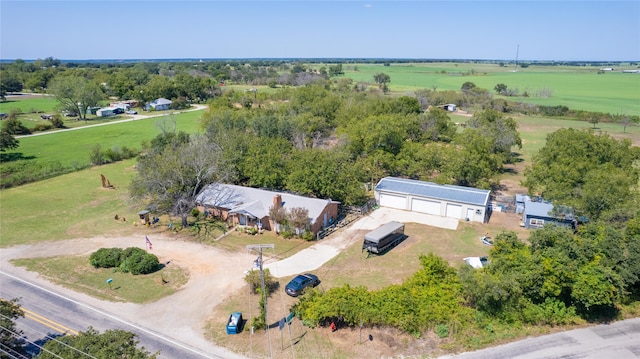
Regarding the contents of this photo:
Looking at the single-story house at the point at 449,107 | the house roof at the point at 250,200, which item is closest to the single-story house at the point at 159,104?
the single-story house at the point at 449,107

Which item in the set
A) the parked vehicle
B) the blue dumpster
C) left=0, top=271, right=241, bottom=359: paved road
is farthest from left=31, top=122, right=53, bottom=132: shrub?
the parked vehicle

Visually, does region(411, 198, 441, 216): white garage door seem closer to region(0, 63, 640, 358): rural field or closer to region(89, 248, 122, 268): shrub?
region(0, 63, 640, 358): rural field

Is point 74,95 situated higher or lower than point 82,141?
higher

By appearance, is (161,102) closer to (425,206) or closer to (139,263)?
(139,263)

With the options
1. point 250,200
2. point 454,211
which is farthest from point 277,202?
point 454,211

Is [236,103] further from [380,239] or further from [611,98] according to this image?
[611,98]

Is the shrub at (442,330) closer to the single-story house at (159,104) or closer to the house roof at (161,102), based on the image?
the single-story house at (159,104)

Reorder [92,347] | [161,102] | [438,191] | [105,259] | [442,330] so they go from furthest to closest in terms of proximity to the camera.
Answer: [161,102]
[438,191]
[105,259]
[442,330]
[92,347]
